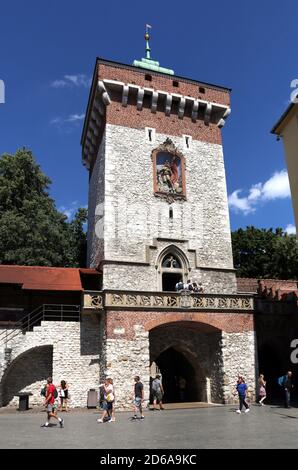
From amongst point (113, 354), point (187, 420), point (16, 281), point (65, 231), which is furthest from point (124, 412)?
point (65, 231)

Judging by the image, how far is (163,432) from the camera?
11195mm

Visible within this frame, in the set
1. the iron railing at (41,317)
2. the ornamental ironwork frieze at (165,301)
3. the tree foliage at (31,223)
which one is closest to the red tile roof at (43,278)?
the iron railing at (41,317)

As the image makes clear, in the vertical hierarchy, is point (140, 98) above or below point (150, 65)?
below

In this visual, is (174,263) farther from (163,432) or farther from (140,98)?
(163,432)

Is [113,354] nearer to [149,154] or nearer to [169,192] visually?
[169,192]

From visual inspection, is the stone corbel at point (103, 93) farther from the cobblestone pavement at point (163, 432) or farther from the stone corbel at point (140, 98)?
the cobblestone pavement at point (163, 432)

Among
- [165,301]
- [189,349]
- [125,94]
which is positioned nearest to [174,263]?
[165,301]

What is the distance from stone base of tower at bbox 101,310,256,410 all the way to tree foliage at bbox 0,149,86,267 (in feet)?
33.8

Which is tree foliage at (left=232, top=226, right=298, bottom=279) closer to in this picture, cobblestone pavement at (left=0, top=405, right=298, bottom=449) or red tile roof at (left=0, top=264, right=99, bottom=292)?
red tile roof at (left=0, top=264, right=99, bottom=292)

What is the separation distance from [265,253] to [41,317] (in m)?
22.5

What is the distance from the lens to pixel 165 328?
20.9m

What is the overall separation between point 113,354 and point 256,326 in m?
8.41

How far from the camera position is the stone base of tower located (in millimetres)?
18641

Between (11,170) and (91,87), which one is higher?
(91,87)
